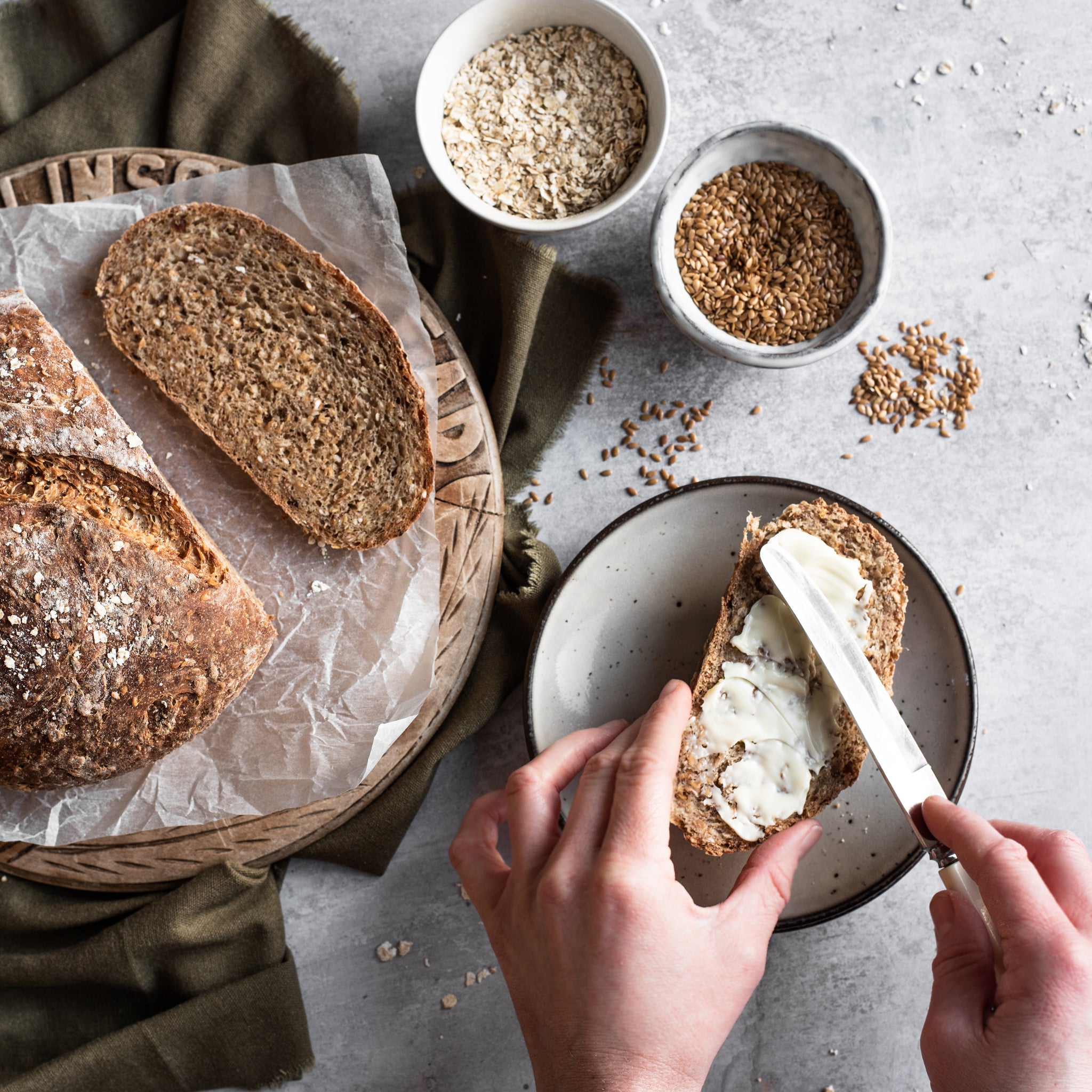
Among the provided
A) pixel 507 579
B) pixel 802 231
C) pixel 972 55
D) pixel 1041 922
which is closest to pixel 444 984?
pixel 507 579

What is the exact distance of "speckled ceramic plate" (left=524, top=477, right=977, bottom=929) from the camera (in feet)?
7.79

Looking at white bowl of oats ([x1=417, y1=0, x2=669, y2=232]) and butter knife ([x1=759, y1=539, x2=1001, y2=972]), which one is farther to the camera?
white bowl of oats ([x1=417, y1=0, x2=669, y2=232])

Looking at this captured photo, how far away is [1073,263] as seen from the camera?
271cm

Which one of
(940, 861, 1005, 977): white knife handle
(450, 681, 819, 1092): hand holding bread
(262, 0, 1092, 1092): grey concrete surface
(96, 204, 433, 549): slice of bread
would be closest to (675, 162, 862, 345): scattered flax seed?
(262, 0, 1092, 1092): grey concrete surface

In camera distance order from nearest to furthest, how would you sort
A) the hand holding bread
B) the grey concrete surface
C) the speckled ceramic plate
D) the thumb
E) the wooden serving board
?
the hand holding bread → the thumb → the speckled ceramic plate → the wooden serving board → the grey concrete surface

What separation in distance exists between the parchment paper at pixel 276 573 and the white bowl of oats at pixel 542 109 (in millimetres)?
286

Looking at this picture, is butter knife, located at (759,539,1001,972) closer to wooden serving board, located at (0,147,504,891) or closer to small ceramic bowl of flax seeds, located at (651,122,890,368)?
small ceramic bowl of flax seeds, located at (651,122,890,368)

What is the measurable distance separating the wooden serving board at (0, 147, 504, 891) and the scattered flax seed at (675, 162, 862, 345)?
2.44 feet

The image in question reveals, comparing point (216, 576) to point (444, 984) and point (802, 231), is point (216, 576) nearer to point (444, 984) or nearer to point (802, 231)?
point (444, 984)

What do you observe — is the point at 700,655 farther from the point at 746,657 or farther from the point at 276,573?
the point at 276,573

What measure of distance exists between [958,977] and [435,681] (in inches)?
57.1

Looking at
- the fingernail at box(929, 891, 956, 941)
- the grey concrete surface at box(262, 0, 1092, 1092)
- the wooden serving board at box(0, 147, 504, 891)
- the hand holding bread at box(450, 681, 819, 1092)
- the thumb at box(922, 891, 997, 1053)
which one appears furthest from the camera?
the grey concrete surface at box(262, 0, 1092, 1092)

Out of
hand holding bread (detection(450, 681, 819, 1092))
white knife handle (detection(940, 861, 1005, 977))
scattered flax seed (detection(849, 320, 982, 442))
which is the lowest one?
white knife handle (detection(940, 861, 1005, 977))

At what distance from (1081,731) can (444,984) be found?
6.76 feet
